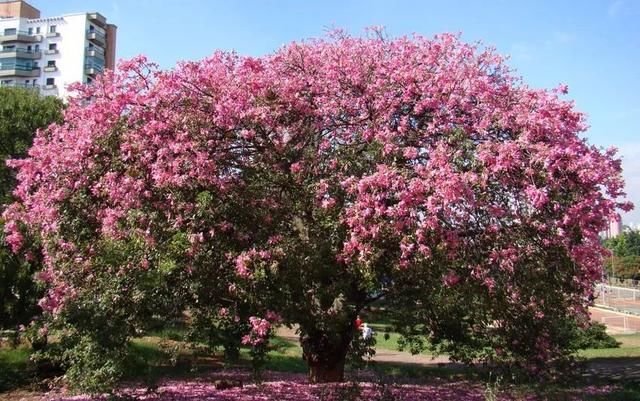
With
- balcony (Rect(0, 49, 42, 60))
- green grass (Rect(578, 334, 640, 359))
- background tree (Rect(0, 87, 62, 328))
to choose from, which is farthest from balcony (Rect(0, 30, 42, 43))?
green grass (Rect(578, 334, 640, 359))

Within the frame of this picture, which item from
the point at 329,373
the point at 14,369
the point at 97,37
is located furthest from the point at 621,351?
the point at 97,37

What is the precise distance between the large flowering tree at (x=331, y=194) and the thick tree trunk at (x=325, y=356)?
465 mm

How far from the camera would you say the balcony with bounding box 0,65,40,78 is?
7625 cm

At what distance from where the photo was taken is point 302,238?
7.23 metres

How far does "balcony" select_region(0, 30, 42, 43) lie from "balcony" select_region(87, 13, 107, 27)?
690cm

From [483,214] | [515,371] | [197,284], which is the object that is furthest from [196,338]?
[515,371]

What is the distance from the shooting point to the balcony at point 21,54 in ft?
249

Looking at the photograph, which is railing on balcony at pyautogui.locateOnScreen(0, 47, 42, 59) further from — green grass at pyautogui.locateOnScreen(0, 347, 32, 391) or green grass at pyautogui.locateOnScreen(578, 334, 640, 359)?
green grass at pyautogui.locateOnScreen(578, 334, 640, 359)

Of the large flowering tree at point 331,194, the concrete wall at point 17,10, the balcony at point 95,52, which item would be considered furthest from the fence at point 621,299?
the concrete wall at point 17,10

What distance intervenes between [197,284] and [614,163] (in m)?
5.26

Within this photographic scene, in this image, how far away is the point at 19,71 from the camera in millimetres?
76375

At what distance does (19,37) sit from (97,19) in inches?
388

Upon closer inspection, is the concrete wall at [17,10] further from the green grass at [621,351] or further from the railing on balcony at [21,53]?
the green grass at [621,351]

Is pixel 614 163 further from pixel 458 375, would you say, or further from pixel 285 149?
pixel 458 375
